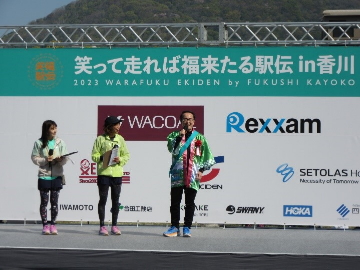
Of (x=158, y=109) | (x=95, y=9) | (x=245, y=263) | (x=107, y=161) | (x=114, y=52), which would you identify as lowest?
(x=245, y=263)

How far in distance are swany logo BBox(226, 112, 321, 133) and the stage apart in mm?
1373

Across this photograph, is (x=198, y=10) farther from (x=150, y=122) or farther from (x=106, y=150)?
(x=106, y=150)

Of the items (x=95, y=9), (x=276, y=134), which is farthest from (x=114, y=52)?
(x=95, y=9)

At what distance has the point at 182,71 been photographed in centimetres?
908

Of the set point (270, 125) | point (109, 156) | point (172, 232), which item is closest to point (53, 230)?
point (109, 156)

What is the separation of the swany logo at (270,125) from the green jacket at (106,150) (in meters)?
1.44

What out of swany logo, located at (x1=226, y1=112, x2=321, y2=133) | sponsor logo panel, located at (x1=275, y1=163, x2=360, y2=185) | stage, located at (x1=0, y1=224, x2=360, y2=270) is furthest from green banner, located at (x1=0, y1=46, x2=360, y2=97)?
stage, located at (x1=0, y1=224, x2=360, y2=270)

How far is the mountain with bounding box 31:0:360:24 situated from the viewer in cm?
3528

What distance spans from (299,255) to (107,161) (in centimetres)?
246

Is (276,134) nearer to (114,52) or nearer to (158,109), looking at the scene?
(158,109)

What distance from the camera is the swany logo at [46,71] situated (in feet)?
30.3

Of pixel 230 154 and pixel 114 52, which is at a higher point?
pixel 114 52

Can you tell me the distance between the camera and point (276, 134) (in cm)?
893

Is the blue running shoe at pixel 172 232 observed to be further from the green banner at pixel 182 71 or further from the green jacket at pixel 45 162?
the green banner at pixel 182 71
